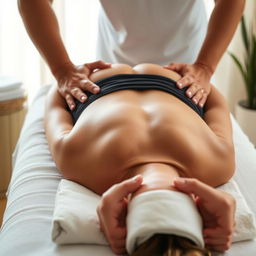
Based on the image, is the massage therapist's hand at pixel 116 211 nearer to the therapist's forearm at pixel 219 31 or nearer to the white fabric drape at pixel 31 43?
the therapist's forearm at pixel 219 31

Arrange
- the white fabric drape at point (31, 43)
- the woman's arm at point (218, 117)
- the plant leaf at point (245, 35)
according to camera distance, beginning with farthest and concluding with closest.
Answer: the plant leaf at point (245, 35), the white fabric drape at point (31, 43), the woman's arm at point (218, 117)

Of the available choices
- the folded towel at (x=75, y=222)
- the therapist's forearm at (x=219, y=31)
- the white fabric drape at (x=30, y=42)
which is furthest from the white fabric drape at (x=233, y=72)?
the folded towel at (x=75, y=222)

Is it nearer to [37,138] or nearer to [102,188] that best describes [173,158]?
[102,188]

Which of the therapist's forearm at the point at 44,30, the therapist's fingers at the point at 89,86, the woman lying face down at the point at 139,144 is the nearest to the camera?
the woman lying face down at the point at 139,144

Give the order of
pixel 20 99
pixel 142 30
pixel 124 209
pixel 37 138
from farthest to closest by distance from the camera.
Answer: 1. pixel 20 99
2. pixel 142 30
3. pixel 37 138
4. pixel 124 209

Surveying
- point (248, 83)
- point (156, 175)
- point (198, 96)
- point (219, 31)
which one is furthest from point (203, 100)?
point (248, 83)

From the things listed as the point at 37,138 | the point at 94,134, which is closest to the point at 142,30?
the point at 37,138

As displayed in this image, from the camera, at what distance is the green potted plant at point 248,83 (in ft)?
10.0

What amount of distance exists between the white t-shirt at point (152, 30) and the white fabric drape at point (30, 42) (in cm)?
86

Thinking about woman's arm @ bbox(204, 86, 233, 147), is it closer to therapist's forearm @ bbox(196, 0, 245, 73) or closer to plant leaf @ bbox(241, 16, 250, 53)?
therapist's forearm @ bbox(196, 0, 245, 73)

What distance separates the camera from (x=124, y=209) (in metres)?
1.13

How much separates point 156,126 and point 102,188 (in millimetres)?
220

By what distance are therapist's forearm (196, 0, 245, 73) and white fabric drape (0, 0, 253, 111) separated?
4.05 feet

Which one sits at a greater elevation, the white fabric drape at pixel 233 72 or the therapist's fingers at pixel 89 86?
the therapist's fingers at pixel 89 86
